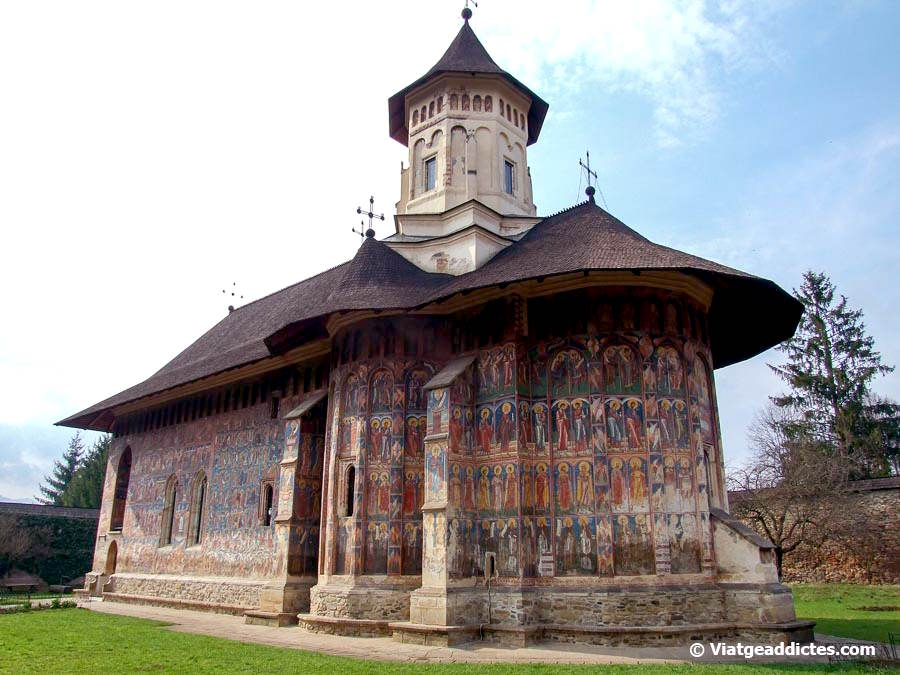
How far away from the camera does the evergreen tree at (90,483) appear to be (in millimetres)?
38562

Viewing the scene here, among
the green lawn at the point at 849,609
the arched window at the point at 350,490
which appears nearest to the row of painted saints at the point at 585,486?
the arched window at the point at 350,490

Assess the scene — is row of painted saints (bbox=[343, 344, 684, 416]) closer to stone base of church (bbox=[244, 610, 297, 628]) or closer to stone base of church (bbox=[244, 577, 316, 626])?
stone base of church (bbox=[244, 577, 316, 626])

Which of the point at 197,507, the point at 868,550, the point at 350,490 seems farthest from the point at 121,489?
the point at 868,550

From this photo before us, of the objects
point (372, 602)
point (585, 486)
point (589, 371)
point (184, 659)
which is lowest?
point (184, 659)

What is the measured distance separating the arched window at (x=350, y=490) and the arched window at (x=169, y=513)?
9337 millimetres

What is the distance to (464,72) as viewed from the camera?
18.1 m

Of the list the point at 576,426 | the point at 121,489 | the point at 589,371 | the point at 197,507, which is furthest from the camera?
the point at 121,489

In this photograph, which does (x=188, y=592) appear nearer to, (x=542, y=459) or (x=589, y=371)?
(x=542, y=459)

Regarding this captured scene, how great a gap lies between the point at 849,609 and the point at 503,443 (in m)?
9.47

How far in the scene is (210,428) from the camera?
19922 mm

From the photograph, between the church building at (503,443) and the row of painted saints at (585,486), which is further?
the row of painted saints at (585,486)

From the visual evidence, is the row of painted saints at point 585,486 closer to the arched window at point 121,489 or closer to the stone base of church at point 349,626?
the stone base of church at point 349,626

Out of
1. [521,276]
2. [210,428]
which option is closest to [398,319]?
[521,276]

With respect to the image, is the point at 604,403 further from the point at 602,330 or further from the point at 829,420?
the point at 829,420
